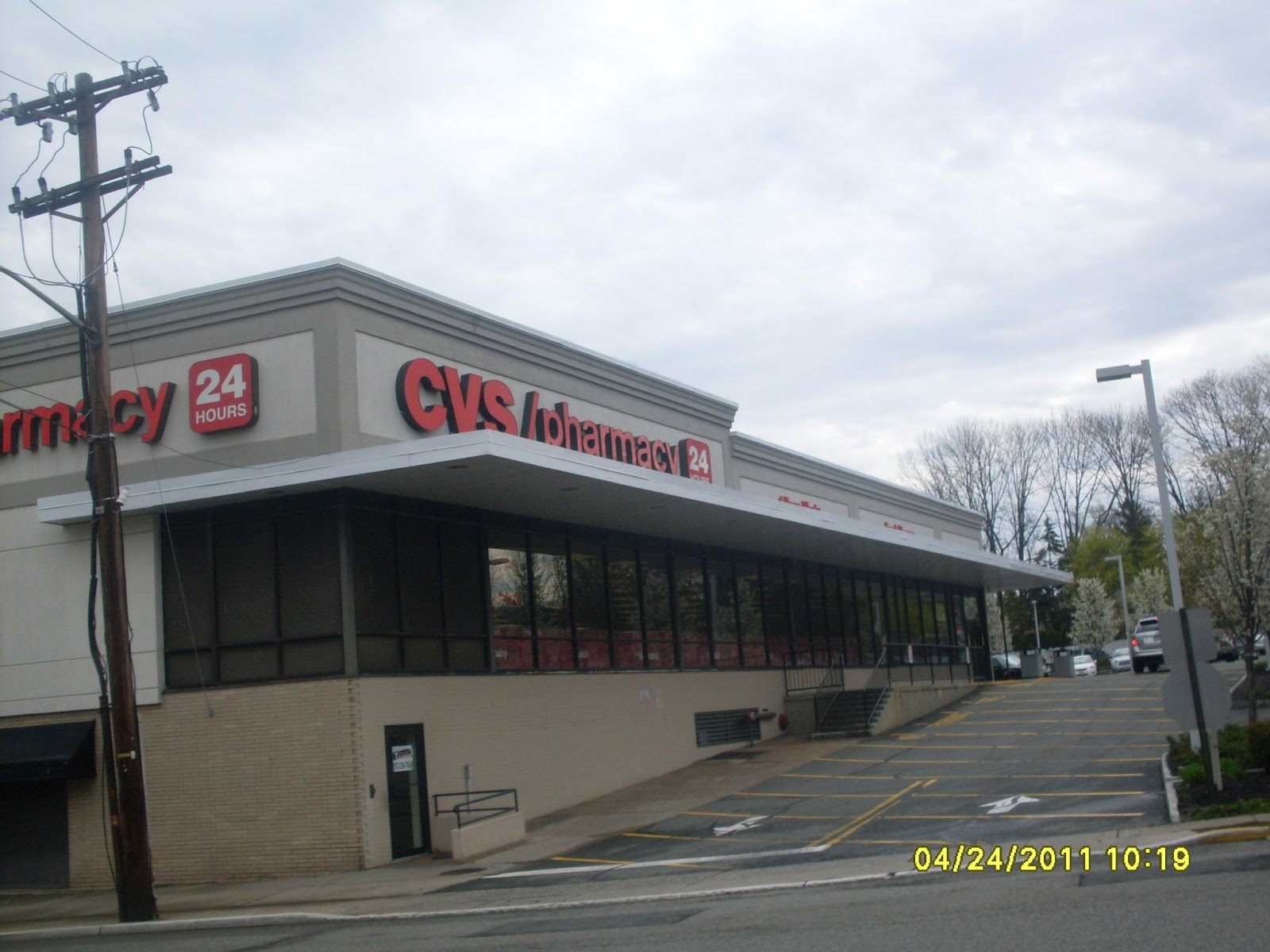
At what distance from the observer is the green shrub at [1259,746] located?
60.3ft

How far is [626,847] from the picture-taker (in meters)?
19.2

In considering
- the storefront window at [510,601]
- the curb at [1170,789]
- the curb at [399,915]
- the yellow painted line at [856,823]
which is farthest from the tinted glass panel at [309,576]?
the curb at [1170,789]

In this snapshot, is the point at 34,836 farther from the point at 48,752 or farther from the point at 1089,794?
the point at 1089,794

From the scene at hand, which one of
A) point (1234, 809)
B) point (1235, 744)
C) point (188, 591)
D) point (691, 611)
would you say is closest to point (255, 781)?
point (188, 591)

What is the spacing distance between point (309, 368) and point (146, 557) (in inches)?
174

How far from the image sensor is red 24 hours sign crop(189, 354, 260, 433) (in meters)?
21.5

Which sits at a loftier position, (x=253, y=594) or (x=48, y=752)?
(x=253, y=594)

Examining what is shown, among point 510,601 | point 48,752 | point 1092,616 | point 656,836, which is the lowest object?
point 656,836

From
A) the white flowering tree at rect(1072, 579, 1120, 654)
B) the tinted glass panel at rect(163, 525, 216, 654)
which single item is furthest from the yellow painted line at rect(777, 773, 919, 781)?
the white flowering tree at rect(1072, 579, 1120, 654)

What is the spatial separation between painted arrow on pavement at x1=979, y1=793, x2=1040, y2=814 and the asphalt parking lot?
0.03 m

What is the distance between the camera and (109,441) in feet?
55.2

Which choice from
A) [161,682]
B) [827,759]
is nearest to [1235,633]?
[827,759]

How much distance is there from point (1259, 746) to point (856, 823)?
5957mm
